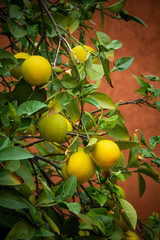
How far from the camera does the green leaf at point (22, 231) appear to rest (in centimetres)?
39

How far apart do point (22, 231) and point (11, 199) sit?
0.06 m

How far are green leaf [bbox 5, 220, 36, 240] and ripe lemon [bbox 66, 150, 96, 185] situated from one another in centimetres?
11

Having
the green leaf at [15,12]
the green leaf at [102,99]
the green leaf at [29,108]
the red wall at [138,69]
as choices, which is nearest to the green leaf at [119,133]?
the green leaf at [102,99]

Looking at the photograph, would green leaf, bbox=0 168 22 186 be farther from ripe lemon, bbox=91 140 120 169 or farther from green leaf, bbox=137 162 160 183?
green leaf, bbox=137 162 160 183

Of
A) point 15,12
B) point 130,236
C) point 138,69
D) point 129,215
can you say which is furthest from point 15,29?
point 138,69

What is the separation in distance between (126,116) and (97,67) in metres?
1.04

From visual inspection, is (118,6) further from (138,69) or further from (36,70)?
(138,69)

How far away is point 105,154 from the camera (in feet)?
1.40

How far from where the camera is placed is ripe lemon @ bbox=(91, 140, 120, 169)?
43 cm

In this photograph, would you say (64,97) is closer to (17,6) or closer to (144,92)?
(17,6)

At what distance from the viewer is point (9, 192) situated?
399mm

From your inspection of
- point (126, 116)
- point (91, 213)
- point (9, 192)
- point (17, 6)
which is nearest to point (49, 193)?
point (9, 192)

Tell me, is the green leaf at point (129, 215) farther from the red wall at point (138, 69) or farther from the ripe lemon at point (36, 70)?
the red wall at point (138, 69)

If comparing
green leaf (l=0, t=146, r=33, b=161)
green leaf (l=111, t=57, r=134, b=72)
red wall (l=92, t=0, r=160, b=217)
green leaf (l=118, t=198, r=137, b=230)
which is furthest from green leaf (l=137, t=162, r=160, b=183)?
red wall (l=92, t=0, r=160, b=217)
